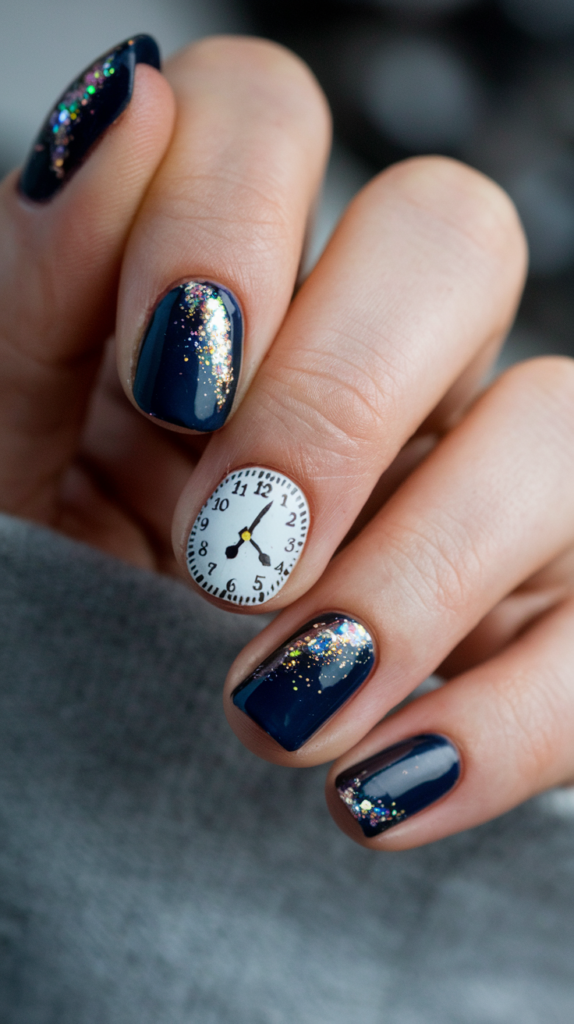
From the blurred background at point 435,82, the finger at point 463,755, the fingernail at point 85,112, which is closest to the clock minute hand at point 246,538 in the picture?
the finger at point 463,755

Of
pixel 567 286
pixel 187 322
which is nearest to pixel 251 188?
pixel 187 322

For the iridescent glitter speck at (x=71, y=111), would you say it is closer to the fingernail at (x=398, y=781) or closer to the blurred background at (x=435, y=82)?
the fingernail at (x=398, y=781)

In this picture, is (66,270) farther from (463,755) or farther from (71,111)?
(463,755)

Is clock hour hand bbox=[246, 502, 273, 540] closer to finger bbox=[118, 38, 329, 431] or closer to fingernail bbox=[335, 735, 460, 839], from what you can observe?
finger bbox=[118, 38, 329, 431]

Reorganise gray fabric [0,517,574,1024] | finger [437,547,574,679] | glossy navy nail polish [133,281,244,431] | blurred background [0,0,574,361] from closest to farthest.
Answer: glossy navy nail polish [133,281,244,431] < gray fabric [0,517,574,1024] < finger [437,547,574,679] < blurred background [0,0,574,361]

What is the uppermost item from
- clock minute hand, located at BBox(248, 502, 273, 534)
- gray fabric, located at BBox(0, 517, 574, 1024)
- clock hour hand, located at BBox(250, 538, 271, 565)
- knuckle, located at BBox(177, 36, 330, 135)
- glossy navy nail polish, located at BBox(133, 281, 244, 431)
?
knuckle, located at BBox(177, 36, 330, 135)

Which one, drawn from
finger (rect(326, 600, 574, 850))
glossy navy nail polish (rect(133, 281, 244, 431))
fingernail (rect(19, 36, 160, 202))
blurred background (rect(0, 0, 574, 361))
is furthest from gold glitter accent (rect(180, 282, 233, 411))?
blurred background (rect(0, 0, 574, 361))

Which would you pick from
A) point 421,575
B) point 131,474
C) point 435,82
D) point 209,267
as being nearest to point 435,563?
point 421,575
